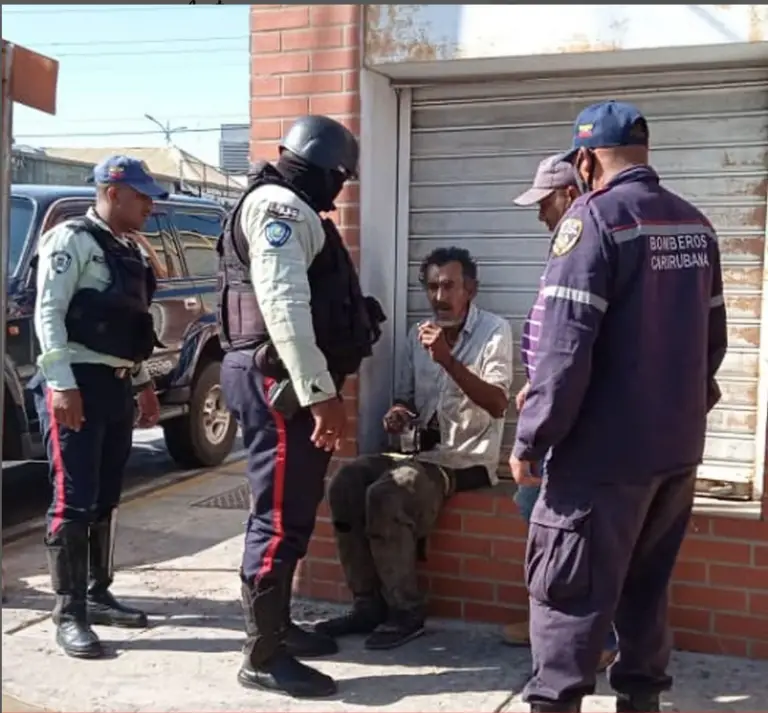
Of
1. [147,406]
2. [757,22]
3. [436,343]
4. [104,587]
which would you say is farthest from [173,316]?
[757,22]

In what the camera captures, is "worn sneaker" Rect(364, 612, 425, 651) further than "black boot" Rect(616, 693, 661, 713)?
Yes

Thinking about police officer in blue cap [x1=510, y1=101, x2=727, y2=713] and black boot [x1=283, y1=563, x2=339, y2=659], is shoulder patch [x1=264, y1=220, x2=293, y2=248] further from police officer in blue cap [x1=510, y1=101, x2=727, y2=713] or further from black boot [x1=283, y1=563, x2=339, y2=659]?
black boot [x1=283, y1=563, x2=339, y2=659]

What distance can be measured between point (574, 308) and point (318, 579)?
2.29 m

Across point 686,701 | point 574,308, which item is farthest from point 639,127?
point 686,701

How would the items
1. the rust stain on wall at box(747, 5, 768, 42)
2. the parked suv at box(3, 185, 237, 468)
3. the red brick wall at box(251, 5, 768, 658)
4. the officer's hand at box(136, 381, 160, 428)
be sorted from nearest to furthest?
the rust stain on wall at box(747, 5, 768, 42) < the red brick wall at box(251, 5, 768, 658) < the officer's hand at box(136, 381, 160, 428) < the parked suv at box(3, 185, 237, 468)

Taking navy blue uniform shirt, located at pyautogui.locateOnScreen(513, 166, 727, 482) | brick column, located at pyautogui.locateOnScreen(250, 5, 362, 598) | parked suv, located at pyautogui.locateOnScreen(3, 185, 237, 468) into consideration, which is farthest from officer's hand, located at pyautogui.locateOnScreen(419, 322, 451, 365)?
parked suv, located at pyautogui.locateOnScreen(3, 185, 237, 468)

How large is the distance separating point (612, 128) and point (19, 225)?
4.66 m

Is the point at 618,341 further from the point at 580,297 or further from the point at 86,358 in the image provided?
the point at 86,358

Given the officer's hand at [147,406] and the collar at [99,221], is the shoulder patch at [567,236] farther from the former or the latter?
the officer's hand at [147,406]

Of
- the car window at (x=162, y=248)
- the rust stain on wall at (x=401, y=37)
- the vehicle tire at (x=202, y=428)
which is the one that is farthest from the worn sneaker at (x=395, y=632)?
the car window at (x=162, y=248)

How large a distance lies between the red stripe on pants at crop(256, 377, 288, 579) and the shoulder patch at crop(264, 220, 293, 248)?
48 cm

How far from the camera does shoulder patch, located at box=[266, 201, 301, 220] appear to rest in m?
3.52

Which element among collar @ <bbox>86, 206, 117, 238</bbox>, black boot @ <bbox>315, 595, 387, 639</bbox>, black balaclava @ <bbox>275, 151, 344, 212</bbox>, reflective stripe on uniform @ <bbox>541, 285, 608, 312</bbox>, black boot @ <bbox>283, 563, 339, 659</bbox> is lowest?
black boot @ <bbox>283, 563, 339, 659</bbox>

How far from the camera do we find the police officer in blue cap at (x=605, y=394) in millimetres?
2863
